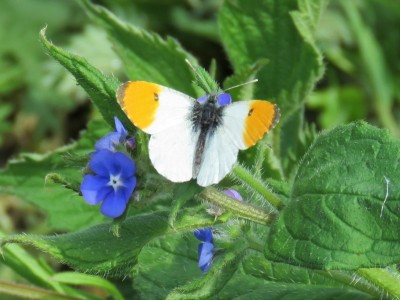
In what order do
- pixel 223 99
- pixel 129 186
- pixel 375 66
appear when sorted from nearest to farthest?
pixel 129 186
pixel 223 99
pixel 375 66

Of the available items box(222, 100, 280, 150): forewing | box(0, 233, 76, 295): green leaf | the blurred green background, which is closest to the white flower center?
box(222, 100, 280, 150): forewing

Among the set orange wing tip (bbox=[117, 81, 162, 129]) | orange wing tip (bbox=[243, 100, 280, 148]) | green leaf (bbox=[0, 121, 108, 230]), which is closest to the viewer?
orange wing tip (bbox=[243, 100, 280, 148])

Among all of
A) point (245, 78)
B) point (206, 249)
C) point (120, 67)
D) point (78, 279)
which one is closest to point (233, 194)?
point (206, 249)

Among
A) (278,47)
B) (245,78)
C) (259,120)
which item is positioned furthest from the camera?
(278,47)

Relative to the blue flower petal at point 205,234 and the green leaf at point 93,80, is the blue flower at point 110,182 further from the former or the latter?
the blue flower petal at point 205,234

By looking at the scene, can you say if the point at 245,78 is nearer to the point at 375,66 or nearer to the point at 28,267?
the point at 28,267

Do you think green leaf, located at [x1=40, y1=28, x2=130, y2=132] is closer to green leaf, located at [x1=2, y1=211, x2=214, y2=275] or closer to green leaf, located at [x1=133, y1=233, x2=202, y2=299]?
green leaf, located at [x1=2, y1=211, x2=214, y2=275]

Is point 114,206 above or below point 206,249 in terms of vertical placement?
above

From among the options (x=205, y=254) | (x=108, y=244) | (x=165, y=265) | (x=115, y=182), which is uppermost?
(x=115, y=182)

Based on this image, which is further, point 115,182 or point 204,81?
point 204,81
